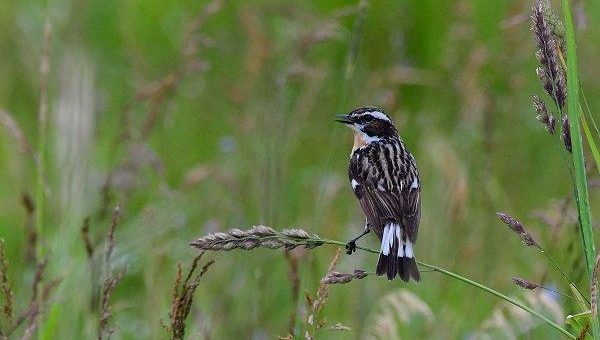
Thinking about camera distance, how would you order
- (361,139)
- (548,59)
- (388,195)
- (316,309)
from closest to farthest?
(548,59) → (316,309) → (388,195) → (361,139)

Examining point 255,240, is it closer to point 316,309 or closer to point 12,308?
point 316,309

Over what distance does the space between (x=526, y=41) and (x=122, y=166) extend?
3.36 meters

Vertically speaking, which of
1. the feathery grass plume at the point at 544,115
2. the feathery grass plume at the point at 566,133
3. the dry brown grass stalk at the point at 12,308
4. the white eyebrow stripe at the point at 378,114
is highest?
the white eyebrow stripe at the point at 378,114

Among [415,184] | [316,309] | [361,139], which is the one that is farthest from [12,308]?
[361,139]

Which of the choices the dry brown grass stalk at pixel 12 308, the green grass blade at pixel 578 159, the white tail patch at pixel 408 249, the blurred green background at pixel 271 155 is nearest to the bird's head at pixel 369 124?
the blurred green background at pixel 271 155

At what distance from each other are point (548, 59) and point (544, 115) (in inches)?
4.4

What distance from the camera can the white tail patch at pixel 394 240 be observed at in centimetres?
325

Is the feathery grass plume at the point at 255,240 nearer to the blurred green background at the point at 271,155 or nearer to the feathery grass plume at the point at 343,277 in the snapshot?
the feathery grass plume at the point at 343,277

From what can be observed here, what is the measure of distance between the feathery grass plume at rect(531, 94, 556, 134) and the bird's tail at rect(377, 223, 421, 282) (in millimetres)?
613

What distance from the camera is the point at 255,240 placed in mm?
2492

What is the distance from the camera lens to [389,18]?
8.91 m

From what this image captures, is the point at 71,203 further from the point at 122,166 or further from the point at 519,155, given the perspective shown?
the point at 519,155

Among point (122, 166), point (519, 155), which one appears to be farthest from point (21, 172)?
point (519, 155)

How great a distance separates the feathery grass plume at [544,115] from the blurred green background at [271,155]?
85 cm
